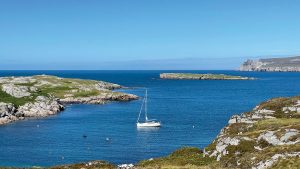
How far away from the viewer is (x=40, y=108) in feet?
580

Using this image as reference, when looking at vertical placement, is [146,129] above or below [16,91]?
below

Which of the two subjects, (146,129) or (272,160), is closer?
(272,160)

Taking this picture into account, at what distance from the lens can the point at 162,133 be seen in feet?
420

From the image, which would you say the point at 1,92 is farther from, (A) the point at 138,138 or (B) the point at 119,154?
(B) the point at 119,154

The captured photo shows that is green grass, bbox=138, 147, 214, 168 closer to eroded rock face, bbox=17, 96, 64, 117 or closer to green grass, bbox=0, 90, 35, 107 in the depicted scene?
eroded rock face, bbox=17, 96, 64, 117

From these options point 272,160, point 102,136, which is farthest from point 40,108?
point 272,160

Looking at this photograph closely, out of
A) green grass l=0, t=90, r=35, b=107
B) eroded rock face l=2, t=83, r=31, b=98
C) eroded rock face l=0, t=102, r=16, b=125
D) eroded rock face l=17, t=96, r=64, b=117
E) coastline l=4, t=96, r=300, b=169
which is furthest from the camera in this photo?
eroded rock face l=2, t=83, r=31, b=98

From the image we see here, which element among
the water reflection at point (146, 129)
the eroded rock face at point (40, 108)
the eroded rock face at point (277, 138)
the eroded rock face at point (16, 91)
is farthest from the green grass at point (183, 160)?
the eroded rock face at point (16, 91)

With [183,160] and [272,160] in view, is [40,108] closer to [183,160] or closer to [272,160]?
[183,160]

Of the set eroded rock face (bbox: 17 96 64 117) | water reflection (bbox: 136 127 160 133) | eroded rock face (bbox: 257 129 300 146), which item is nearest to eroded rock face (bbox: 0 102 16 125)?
eroded rock face (bbox: 17 96 64 117)

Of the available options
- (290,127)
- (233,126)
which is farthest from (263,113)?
(290,127)

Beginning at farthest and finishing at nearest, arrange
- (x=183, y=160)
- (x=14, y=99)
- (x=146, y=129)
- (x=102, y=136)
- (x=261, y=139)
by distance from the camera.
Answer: (x=14, y=99) → (x=146, y=129) → (x=102, y=136) → (x=261, y=139) → (x=183, y=160)

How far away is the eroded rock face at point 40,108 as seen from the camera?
171125 mm

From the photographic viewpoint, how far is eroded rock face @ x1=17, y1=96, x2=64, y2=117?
171m
